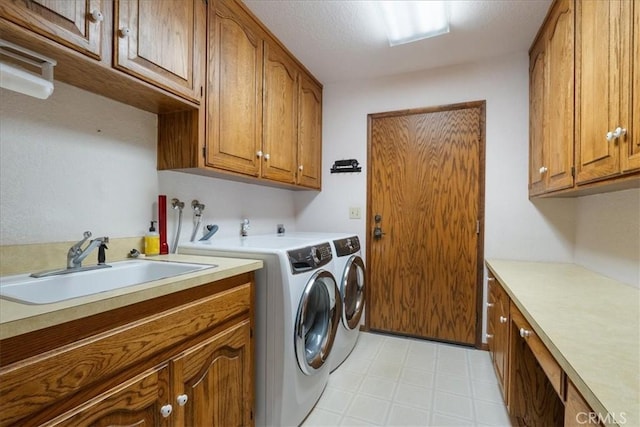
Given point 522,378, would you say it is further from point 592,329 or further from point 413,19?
point 413,19

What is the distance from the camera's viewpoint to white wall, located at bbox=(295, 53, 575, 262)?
6.98ft

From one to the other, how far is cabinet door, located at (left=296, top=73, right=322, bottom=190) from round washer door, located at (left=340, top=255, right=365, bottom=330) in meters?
0.80

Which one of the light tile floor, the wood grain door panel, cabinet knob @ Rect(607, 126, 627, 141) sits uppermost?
the wood grain door panel

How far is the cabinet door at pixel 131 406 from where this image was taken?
28.0 inches

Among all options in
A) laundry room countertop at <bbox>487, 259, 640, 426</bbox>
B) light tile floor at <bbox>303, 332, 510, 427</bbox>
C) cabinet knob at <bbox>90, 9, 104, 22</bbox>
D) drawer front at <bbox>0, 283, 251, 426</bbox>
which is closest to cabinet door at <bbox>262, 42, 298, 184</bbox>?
cabinet knob at <bbox>90, 9, 104, 22</bbox>

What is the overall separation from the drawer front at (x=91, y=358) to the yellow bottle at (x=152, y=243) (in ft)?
1.93

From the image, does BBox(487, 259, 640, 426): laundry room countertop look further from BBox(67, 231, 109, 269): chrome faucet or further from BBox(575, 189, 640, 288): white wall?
BBox(67, 231, 109, 269): chrome faucet

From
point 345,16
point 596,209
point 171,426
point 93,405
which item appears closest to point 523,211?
point 596,209

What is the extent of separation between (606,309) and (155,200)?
2012 mm

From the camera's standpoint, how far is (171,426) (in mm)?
935

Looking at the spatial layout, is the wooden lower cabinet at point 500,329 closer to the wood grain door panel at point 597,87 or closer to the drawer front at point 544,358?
the drawer front at point 544,358

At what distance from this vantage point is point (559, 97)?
1547 mm

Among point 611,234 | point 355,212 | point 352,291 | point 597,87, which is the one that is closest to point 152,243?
point 352,291

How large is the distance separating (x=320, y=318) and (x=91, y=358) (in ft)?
4.02
